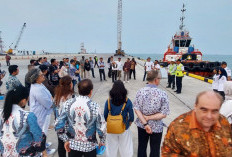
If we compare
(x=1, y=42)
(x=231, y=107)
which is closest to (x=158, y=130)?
(x=231, y=107)

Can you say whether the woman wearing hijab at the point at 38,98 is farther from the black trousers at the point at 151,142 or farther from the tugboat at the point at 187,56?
the tugboat at the point at 187,56

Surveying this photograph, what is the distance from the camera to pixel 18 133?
1.82 m

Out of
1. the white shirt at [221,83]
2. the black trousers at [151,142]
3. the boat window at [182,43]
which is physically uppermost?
the boat window at [182,43]

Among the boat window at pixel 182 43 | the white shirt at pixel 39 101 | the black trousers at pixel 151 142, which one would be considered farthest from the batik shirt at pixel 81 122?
the boat window at pixel 182 43

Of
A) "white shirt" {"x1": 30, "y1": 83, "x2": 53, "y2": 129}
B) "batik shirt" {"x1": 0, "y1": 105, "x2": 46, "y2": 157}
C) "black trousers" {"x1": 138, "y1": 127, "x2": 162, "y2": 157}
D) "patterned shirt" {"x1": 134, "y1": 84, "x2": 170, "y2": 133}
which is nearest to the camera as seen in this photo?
"batik shirt" {"x1": 0, "y1": 105, "x2": 46, "y2": 157}

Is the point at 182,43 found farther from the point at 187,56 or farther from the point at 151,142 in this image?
the point at 151,142

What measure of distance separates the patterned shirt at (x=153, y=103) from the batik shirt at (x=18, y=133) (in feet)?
4.81

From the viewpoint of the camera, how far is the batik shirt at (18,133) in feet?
5.93

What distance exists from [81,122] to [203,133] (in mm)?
1334

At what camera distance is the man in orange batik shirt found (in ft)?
4.31

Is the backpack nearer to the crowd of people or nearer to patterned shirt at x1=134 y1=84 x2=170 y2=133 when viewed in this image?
the crowd of people

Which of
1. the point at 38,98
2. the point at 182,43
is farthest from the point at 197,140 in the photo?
the point at 182,43

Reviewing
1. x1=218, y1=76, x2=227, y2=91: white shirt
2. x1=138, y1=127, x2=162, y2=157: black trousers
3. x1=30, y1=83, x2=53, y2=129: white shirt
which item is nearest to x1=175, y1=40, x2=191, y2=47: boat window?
x1=218, y1=76, x2=227, y2=91: white shirt

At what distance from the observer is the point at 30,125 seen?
6.02ft
